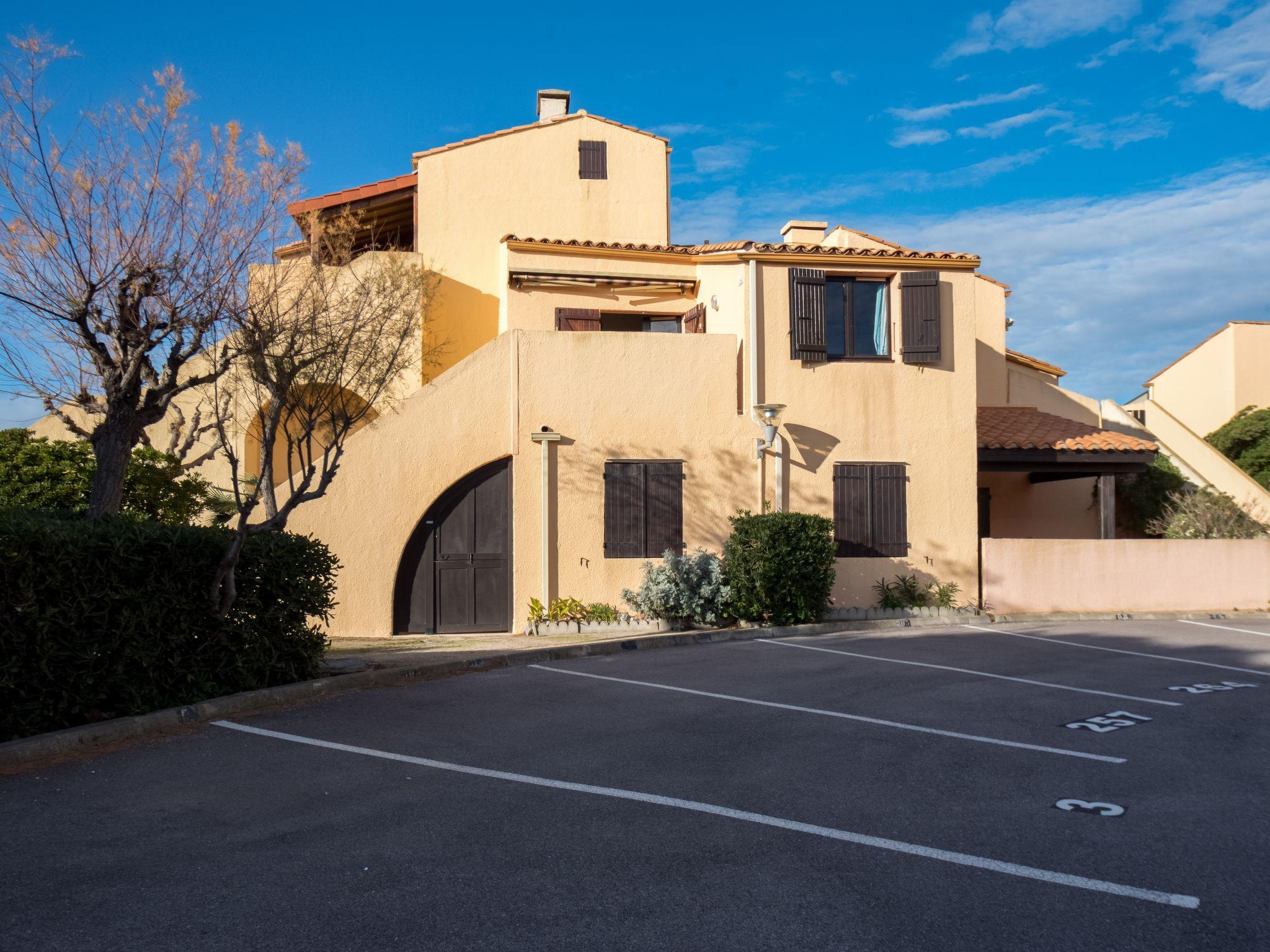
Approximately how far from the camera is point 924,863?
4.58 m

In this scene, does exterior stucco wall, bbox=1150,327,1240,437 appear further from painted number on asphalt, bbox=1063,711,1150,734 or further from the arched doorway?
painted number on asphalt, bbox=1063,711,1150,734

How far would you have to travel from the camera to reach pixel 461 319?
59.7 ft

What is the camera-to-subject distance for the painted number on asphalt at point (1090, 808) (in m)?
5.41

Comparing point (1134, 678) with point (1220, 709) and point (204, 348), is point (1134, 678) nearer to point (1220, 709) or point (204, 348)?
point (1220, 709)

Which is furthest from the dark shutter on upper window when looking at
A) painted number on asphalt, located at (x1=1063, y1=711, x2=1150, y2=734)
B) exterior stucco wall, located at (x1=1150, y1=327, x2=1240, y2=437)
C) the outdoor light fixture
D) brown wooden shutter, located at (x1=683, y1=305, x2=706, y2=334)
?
exterior stucco wall, located at (x1=1150, y1=327, x2=1240, y2=437)

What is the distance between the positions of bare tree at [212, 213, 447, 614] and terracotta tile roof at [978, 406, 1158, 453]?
9783mm

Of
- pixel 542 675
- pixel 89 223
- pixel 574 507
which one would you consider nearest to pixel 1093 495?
pixel 574 507

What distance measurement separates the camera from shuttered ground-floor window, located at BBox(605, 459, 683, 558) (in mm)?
14703

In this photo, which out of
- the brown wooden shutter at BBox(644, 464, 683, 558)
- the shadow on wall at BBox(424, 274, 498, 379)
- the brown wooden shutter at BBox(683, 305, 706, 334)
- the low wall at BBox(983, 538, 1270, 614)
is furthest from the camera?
the shadow on wall at BBox(424, 274, 498, 379)

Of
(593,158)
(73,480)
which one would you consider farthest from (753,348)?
(73,480)

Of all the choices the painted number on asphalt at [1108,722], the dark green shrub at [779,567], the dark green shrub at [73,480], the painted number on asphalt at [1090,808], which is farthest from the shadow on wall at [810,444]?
the painted number on asphalt at [1090,808]

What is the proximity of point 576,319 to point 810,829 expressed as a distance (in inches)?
512

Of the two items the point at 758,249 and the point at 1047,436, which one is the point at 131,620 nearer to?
the point at 758,249

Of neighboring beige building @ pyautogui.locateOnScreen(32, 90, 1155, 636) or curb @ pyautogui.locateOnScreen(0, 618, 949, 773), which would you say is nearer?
curb @ pyautogui.locateOnScreen(0, 618, 949, 773)
